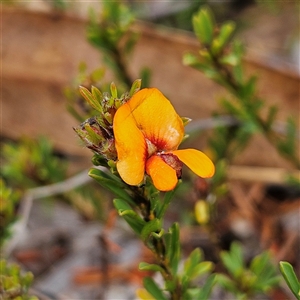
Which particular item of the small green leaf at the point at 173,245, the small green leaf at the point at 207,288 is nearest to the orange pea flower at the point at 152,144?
the small green leaf at the point at 173,245

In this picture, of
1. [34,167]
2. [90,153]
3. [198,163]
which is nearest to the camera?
[198,163]

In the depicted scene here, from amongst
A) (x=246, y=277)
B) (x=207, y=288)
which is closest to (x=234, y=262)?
(x=246, y=277)

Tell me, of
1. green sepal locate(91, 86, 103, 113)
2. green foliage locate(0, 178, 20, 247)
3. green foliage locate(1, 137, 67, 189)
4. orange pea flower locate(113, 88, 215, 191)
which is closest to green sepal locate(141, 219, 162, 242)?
orange pea flower locate(113, 88, 215, 191)

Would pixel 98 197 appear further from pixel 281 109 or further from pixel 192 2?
pixel 192 2

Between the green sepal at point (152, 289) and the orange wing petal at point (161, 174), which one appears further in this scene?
the green sepal at point (152, 289)

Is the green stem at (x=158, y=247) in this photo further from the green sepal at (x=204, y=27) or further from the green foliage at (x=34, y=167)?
the green foliage at (x=34, y=167)

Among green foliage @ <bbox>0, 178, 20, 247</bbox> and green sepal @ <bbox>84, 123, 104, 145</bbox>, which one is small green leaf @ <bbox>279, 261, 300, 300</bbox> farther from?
green foliage @ <bbox>0, 178, 20, 247</bbox>

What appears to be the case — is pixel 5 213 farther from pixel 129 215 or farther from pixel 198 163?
pixel 198 163
